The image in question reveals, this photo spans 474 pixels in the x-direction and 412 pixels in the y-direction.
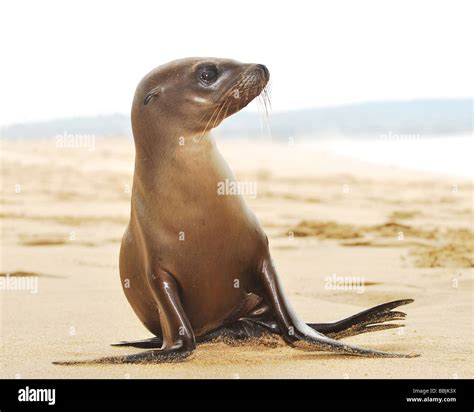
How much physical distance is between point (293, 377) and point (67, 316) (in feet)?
7.50

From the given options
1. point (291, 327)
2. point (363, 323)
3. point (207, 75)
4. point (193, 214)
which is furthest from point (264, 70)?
point (363, 323)

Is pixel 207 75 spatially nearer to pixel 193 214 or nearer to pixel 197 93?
pixel 197 93

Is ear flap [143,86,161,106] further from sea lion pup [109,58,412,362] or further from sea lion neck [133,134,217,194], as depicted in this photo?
sea lion neck [133,134,217,194]

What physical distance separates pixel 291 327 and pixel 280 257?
4.68 metres

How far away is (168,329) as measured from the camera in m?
3.92

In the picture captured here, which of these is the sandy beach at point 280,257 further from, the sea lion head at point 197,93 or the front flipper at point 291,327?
the sea lion head at point 197,93

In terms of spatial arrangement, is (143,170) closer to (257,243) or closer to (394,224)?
(257,243)

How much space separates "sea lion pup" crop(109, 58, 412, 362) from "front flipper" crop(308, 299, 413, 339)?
93mm

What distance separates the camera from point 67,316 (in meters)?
5.57

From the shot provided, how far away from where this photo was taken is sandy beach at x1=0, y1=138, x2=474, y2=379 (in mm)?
3990

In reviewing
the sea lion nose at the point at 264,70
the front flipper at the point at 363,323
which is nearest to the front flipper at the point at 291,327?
the front flipper at the point at 363,323

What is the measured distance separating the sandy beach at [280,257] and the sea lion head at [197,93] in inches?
39.6

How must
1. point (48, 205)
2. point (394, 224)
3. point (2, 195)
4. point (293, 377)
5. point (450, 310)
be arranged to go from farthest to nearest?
point (2, 195), point (48, 205), point (394, 224), point (450, 310), point (293, 377)

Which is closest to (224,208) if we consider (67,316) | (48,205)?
(67,316)
